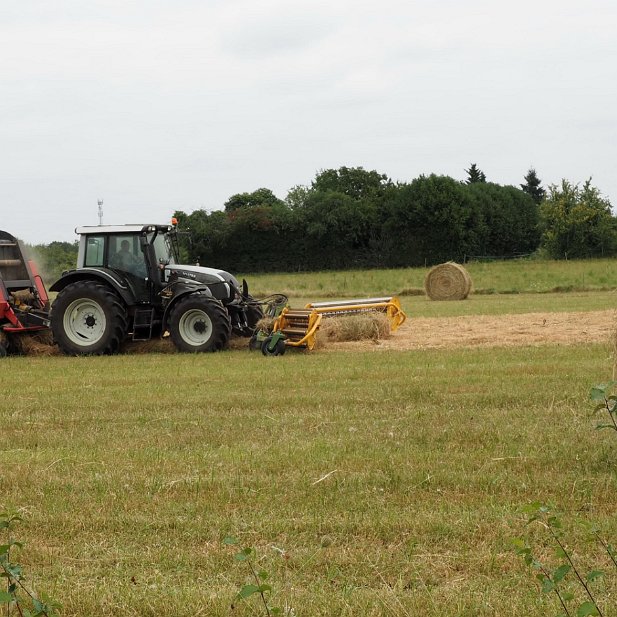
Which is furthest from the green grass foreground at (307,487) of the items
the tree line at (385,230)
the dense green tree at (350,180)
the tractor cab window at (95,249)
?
the dense green tree at (350,180)

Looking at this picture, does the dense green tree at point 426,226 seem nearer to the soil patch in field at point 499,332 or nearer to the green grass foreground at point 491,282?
the green grass foreground at point 491,282

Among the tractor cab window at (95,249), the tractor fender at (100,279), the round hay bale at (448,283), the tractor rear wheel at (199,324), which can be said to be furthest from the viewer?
the round hay bale at (448,283)

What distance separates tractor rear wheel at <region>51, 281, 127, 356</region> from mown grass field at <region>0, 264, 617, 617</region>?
3.44m

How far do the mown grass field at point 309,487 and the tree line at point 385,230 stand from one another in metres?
37.6

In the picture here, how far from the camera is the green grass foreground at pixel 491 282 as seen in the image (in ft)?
98.7

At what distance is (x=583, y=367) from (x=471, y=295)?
1878 centimetres

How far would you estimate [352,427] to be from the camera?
7.46 m

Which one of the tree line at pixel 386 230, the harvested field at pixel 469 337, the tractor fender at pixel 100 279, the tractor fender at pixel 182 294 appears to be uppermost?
the tree line at pixel 386 230

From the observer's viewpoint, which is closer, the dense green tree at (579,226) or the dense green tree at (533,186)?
the dense green tree at (579,226)

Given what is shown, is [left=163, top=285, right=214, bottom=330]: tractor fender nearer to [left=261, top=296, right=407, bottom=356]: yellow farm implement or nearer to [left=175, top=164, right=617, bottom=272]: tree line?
[left=261, top=296, right=407, bottom=356]: yellow farm implement

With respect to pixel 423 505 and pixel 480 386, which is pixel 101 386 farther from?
pixel 423 505

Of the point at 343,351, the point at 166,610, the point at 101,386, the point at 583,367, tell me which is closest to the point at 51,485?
the point at 166,610

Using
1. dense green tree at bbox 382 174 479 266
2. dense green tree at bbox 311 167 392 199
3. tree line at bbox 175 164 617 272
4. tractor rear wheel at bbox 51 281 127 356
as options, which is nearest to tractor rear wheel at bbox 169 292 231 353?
tractor rear wheel at bbox 51 281 127 356

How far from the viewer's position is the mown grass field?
13.4 feet
